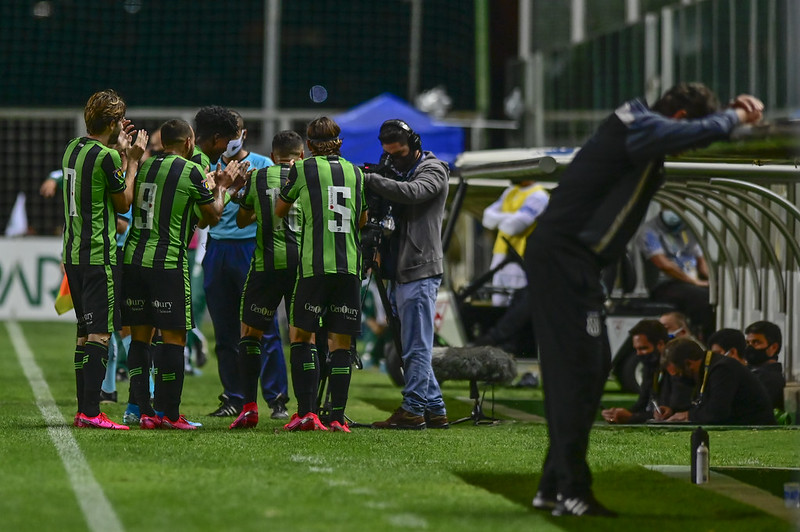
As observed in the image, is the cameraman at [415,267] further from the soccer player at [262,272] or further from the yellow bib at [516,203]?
the yellow bib at [516,203]

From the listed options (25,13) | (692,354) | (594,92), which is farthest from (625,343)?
(25,13)

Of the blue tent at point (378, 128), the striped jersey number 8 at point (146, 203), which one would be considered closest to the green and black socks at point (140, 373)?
the striped jersey number 8 at point (146, 203)

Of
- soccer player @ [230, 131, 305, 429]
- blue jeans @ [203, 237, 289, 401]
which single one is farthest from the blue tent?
soccer player @ [230, 131, 305, 429]

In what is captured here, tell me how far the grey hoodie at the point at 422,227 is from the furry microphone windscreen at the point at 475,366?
90 centimetres

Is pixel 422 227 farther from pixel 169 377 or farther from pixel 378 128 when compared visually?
pixel 378 128

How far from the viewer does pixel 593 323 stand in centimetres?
644

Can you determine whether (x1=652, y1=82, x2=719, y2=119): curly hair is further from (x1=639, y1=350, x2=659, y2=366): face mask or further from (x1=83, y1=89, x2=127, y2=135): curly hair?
(x1=639, y1=350, x2=659, y2=366): face mask

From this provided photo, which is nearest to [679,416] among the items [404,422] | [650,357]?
[650,357]

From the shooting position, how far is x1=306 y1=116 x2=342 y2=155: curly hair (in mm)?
9383

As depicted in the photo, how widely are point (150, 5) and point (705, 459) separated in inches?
843

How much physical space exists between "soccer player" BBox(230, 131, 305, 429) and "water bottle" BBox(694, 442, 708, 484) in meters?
3.12

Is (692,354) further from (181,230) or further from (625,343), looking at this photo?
(181,230)

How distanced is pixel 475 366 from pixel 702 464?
316cm

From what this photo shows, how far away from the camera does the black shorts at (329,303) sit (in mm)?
9164
